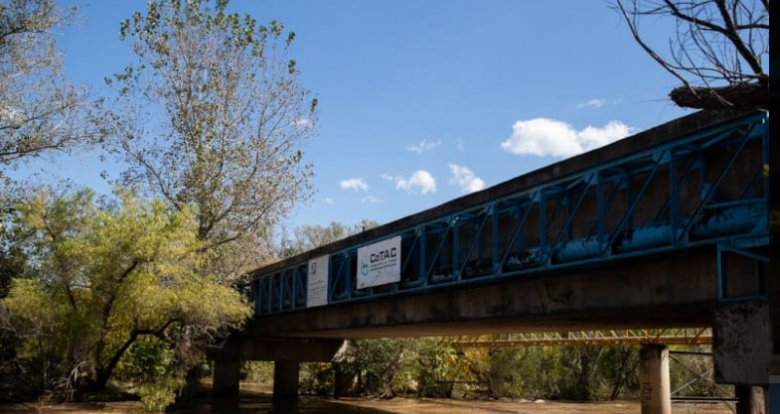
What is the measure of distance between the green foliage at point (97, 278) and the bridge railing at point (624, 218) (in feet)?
26.8

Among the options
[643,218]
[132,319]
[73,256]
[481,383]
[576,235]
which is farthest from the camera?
[481,383]

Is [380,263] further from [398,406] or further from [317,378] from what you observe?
[317,378]

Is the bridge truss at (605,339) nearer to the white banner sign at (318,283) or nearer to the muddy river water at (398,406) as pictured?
the muddy river water at (398,406)

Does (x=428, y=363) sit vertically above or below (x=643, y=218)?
below

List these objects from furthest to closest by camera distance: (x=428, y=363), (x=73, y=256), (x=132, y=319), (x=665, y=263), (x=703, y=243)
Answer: (x=428, y=363) → (x=132, y=319) → (x=73, y=256) → (x=665, y=263) → (x=703, y=243)

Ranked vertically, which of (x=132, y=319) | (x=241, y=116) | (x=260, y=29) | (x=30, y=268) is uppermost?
(x=260, y=29)

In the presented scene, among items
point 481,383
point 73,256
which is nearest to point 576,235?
point 73,256

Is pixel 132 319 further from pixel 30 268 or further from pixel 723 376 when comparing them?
pixel 723 376

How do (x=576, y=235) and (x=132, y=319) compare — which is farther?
(x=132, y=319)

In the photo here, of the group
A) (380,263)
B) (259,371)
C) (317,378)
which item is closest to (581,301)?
(380,263)

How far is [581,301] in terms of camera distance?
14.2 metres

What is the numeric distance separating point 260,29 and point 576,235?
20851mm

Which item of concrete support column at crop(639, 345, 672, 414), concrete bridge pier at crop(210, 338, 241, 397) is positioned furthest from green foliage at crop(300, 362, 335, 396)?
concrete support column at crop(639, 345, 672, 414)

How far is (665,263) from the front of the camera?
12.2m
